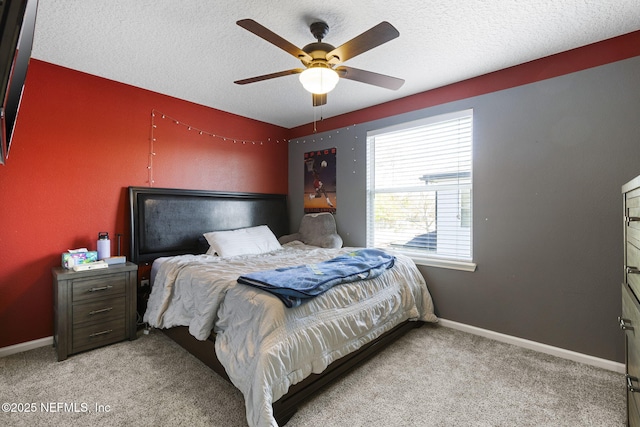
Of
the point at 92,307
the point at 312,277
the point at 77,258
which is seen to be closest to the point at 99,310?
the point at 92,307

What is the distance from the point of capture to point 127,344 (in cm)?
252

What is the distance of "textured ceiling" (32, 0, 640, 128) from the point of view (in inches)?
72.7

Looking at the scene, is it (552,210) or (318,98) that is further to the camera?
(552,210)

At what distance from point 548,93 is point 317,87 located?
6.46 ft

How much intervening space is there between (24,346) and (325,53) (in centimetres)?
328

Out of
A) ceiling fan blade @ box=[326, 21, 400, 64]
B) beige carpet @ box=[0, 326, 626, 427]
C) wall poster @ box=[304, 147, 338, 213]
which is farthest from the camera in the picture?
wall poster @ box=[304, 147, 338, 213]

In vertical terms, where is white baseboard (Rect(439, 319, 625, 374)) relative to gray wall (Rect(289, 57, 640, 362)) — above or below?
below

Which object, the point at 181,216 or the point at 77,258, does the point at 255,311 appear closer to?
the point at 77,258

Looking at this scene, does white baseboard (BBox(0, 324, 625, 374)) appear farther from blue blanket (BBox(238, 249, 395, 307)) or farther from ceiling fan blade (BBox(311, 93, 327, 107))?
ceiling fan blade (BBox(311, 93, 327, 107))

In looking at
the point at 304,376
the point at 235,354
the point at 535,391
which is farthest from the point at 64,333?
the point at 535,391

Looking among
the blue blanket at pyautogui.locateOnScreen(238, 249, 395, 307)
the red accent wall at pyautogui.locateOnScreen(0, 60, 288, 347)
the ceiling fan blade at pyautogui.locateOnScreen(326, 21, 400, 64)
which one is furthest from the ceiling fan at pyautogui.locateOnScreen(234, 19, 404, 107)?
the red accent wall at pyautogui.locateOnScreen(0, 60, 288, 347)

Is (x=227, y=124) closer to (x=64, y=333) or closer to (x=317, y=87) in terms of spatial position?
(x=317, y=87)

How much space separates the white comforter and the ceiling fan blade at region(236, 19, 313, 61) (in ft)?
4.74

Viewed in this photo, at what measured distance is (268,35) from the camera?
63.8 inches
